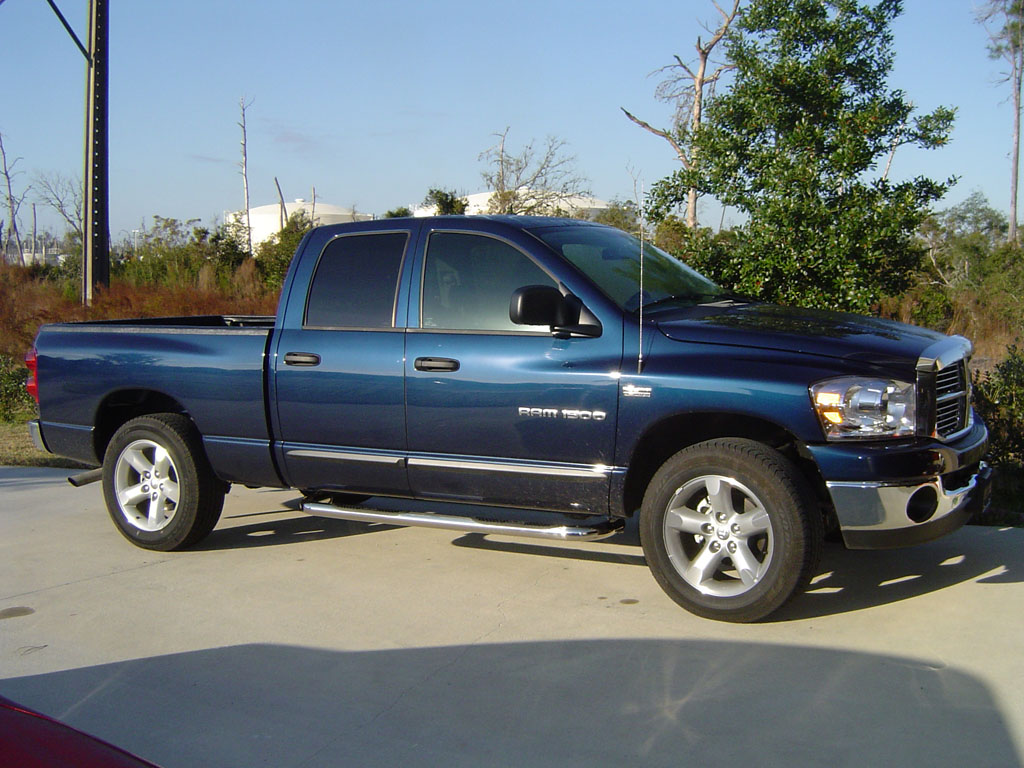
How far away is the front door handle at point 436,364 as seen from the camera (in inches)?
205

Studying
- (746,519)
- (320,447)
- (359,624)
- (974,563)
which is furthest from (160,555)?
(974,563)

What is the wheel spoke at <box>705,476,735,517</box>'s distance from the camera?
15.1 feet

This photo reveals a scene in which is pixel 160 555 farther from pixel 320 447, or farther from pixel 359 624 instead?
pixel 359 624

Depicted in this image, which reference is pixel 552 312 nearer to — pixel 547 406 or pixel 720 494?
pixel 547 406

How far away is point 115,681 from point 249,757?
1.04 meters

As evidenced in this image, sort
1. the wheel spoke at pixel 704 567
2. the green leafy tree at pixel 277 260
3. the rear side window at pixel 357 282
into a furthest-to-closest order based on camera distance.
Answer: the green leafy tree at pixel 277 260
the rear side window at pixel 357 282
the wheel spoke at pixel 704 567

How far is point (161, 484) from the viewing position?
20.4 ft

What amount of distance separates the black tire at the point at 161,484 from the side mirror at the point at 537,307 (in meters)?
2.43

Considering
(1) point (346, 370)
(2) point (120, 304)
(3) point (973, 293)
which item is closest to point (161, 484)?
(1) point (346, 370)

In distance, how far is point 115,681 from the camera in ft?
13.9

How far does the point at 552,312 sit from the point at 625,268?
816 mm

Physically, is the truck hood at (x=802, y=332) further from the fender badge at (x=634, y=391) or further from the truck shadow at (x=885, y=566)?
the truck shadow at (x=885, y=566)

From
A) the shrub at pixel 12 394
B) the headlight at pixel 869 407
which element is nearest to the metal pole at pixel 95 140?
the shrub at pixel 12 394

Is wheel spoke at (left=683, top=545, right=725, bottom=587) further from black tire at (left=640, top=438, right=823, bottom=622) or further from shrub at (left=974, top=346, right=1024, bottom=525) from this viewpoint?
shrub at (left=974, top=346, right=1024, bottom=525)
